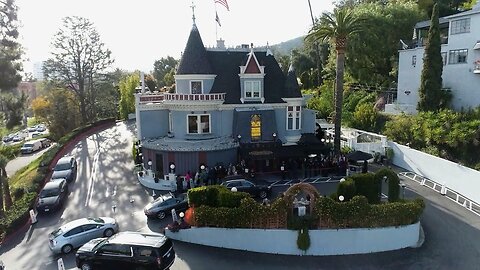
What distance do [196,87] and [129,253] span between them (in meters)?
18.8

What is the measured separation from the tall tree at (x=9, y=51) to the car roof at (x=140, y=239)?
17.1 m

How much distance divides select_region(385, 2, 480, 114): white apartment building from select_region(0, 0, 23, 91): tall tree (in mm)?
35098

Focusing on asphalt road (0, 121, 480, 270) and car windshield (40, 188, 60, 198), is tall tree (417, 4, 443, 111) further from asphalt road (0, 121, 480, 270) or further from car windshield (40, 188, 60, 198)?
car windshield (40, 188, 60, 198)

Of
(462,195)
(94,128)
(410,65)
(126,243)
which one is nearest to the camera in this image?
(126,243)

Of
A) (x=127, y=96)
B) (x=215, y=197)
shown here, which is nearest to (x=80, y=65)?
(x=127, y=96)

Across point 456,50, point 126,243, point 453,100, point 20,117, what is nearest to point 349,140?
point 453,100

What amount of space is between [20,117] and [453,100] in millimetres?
38730

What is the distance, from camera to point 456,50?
113ft

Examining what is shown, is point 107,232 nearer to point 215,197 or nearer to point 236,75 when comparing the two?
point 215,197

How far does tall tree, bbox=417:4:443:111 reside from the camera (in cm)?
3300

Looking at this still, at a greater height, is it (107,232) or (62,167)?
(62,167)

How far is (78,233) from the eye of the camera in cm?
1908

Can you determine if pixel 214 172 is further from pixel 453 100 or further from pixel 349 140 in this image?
pixel 453 100

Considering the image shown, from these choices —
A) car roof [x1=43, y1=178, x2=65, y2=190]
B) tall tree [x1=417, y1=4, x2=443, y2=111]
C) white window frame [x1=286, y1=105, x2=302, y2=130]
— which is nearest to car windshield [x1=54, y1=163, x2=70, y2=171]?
car roof [x1=43, y1=178, x2=65, y2=190]
